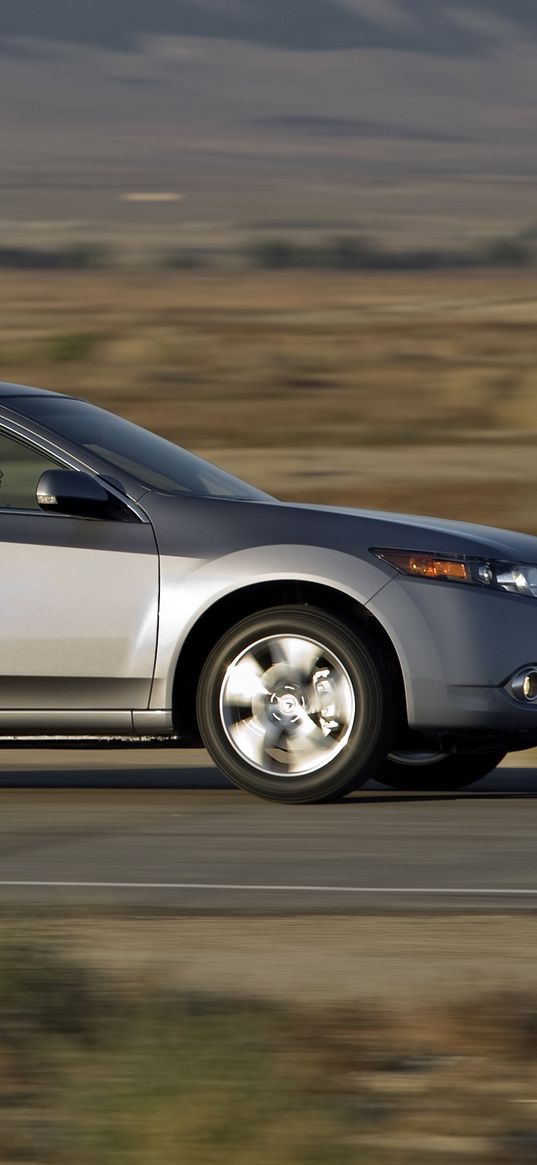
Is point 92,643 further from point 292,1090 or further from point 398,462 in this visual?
point 398,462

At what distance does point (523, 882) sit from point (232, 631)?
1.99m

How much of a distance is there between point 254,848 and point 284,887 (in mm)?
862

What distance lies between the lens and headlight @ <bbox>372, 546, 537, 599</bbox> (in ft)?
31.3

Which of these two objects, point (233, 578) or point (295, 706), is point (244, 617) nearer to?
point (233, 578)

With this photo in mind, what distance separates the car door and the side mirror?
0.23 feet

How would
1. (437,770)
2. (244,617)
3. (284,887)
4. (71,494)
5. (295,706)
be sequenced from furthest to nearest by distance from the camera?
(437,770) < (244,617) < (295,706) < (71,494) < (284,887)

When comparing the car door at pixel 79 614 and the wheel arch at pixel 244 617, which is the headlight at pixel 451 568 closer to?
the wheel arch at pixel 244 617

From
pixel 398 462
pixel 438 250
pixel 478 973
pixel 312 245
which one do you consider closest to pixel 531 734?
pixel 478 973

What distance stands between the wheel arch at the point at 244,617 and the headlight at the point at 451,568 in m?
0.23

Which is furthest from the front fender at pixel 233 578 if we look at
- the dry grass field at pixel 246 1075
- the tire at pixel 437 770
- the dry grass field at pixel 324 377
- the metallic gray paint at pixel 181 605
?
the dry grass field at pixel 324 377

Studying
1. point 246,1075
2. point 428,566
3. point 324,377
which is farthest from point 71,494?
point 324,377

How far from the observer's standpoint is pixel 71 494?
948 cm

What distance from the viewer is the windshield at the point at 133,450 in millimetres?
9852

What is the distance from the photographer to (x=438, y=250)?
108062 millimetres
